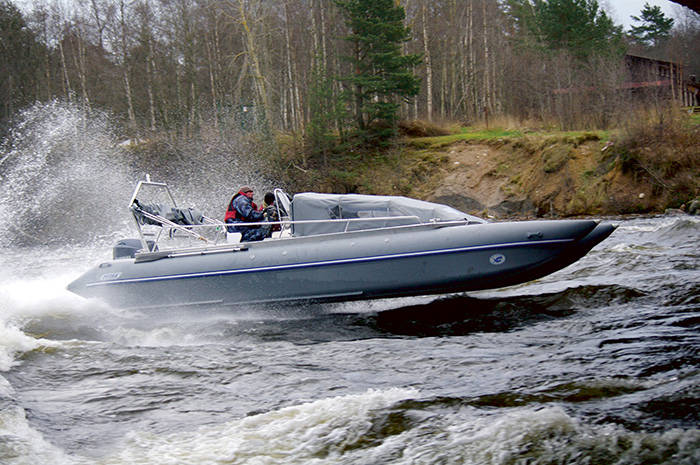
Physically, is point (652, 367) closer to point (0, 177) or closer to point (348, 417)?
point (348, 417)

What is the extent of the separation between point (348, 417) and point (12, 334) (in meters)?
5.42

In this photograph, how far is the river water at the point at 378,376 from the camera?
4652 mm

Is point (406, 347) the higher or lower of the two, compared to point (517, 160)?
lower

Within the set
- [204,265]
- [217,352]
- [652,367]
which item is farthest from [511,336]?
[204,265]

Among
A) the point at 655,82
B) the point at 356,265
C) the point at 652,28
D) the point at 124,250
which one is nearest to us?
the point at 356,265

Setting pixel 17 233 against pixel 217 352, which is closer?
pixel 217 352

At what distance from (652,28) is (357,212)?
184ft

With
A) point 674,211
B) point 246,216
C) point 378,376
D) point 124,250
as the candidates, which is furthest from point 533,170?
point 378,376

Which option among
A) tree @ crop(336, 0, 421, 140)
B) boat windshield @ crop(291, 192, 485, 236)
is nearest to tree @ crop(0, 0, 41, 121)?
tree @ crop(336, 0, 421, 140)

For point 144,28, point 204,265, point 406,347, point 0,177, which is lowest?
point 406,347

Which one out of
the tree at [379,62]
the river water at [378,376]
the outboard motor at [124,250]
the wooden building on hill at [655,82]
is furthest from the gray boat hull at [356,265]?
the tree at [379,62]

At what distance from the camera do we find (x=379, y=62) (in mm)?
28172

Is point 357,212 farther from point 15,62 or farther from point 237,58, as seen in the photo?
point 15,62

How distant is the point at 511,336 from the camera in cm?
742
